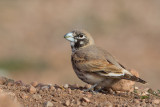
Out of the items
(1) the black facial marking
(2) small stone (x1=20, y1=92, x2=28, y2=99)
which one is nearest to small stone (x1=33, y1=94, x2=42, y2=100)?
(2) small stone (x1=20, y1=92, x2=28, y2=99)

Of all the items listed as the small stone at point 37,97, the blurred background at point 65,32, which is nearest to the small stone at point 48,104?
the small stone at point 37,97

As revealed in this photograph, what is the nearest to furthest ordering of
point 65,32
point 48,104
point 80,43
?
point 48,104, point 80,43, point 65,32

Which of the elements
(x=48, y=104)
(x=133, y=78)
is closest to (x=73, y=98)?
(x=48, y=104)

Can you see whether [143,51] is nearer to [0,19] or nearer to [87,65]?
[0,19]

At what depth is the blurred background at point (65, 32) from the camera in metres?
22.9

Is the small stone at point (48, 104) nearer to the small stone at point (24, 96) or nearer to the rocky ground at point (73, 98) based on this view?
the rocky ground at point (73, 98)

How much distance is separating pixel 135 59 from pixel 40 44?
6.39 meters

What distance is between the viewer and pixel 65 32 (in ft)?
99.8

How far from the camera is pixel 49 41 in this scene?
2898 centimetres

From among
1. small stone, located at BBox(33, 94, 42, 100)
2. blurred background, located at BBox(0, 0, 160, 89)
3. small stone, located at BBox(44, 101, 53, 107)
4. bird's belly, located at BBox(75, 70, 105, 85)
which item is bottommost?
small stone, located at BBox(44, 101, 53, 107)

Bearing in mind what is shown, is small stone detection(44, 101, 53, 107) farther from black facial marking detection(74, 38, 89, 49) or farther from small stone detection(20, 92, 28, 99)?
black facial marking detection(74, 38, 89, 49)

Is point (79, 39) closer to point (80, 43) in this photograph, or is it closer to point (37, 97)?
point (80, 43)

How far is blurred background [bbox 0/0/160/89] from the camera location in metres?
22.9

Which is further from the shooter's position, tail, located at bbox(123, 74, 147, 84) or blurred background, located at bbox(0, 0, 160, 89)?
blurred background, located at bbox(0, 0, 160, 89)
